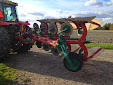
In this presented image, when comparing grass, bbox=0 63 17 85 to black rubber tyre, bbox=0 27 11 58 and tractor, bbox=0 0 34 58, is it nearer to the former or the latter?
black rubber tyre, bbox=0 27 11 58

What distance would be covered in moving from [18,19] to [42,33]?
1770 mm

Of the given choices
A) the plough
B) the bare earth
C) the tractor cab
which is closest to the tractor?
the tractor cab

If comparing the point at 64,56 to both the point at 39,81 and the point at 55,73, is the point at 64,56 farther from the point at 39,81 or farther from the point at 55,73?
the point at 39,81

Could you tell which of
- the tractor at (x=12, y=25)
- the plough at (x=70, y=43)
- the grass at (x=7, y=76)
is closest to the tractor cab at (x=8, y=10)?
the tractor at (x=12, y=25)

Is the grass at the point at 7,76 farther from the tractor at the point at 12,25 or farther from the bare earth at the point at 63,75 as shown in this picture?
the tractor at the point at 12,25

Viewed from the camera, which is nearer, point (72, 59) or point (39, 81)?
point (39, 81)

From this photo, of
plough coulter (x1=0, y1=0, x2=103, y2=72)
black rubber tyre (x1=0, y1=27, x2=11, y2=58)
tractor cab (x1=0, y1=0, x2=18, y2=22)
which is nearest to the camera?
plough coulter (x1=0, y1=0, x2=103, y2=72)

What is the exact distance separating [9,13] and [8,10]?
149 mm

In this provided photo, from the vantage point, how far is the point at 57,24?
14.9 ft

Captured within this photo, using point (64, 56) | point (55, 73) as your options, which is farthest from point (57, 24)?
point (55, 73)

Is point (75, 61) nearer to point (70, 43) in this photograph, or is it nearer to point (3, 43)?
point (70, 43)

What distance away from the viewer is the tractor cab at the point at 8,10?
5098 mm

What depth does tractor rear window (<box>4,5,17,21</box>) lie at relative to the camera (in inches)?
206

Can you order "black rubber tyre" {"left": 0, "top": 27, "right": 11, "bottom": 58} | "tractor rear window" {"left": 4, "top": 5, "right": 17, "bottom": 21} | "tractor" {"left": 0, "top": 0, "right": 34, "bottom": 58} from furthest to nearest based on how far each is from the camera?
"tractor rear window" {"left": 4, "top": 5, "right": 17, "bottom": 21} → "tractor" {"left": 0, "top": 0, "right": 34, "bottom": 58} → "black rubber tyre" {"left": 0, "top": 27, "right": 11, "bottom": 58}
